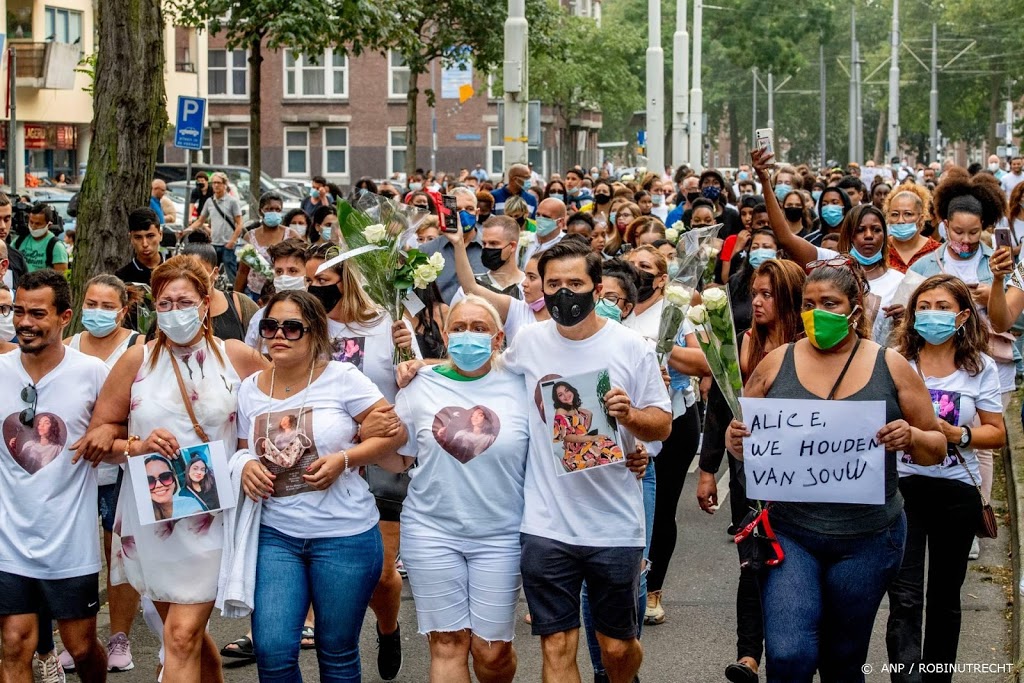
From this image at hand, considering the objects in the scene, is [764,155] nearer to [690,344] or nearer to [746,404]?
[690,344]

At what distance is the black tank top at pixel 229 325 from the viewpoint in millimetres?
7204

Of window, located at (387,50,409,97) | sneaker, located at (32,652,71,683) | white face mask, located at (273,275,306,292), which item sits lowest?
sneaker, located at (32,652,71,683)

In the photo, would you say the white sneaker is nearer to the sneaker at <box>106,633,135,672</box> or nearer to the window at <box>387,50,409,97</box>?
the sneaker at <box>106,633,135,672</box>

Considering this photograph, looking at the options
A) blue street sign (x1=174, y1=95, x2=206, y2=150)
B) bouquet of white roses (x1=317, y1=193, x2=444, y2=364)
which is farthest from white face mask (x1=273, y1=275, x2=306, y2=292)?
blue street sign (x1=174, y1=95, x2=206, y2=150)

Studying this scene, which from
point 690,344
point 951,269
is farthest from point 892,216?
point 690,344

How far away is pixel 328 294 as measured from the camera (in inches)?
259

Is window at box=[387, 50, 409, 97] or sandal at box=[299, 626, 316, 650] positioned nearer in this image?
sandal at box=[299, 626, 316, 650]

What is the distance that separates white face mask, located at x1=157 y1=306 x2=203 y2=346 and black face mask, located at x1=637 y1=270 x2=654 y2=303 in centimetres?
227

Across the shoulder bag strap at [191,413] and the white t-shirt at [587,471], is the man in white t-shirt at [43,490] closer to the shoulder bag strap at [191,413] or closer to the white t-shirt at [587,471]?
the shoulder bag strap at [191,413]

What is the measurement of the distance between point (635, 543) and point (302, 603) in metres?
1.20

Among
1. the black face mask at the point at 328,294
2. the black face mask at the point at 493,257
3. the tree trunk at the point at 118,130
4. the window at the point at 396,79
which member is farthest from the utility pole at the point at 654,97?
the black face mask at the point at 328,294

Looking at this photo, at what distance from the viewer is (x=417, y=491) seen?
5504 millimetres

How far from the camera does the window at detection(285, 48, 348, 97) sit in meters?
56.5

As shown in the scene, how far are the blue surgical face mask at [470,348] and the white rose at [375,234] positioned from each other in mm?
950
